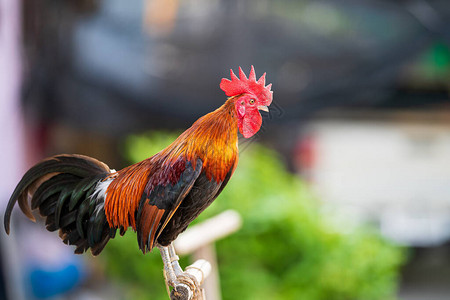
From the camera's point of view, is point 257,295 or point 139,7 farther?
point 139,7

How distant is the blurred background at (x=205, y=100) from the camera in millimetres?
1893

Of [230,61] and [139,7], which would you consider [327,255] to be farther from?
[139,7]

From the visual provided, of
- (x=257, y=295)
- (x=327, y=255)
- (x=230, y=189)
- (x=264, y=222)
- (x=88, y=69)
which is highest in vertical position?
(x=88, y=69)

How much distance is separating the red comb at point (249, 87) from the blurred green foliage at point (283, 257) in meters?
1.24

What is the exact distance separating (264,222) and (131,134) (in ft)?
4.51

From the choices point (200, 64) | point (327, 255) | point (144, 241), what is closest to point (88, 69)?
point (200, 64)

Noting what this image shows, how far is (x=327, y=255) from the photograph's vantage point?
189cm

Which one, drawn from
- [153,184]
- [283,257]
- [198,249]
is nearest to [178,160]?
[153,184]

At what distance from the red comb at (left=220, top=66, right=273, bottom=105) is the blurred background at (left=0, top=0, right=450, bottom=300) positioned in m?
1.31

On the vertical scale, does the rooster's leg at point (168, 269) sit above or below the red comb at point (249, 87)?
below

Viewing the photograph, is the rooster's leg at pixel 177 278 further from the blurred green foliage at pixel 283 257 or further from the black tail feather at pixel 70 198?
the blurred green foliage at pixel 283 257

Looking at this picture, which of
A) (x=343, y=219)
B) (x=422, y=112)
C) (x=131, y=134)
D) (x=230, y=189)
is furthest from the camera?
(x=422, y=112)

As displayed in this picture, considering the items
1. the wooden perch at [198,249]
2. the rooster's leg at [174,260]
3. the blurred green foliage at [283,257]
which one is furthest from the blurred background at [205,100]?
the rooster's leg at [174,260]

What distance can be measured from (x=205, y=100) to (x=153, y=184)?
2.16 metres
